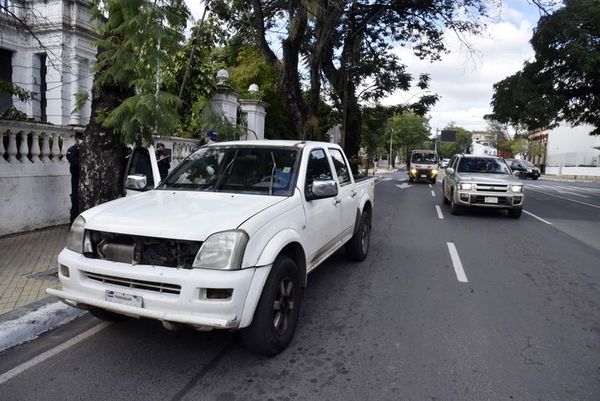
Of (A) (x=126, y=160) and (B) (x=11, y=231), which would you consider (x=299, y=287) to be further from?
(B) (x=11, y=231)

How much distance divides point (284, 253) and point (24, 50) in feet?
40.1

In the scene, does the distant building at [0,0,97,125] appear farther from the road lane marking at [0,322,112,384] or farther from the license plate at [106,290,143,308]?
the license plate at [106,290,143,308]

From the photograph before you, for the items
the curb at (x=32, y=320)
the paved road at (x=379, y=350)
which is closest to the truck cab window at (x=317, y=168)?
the paved road at (x=379, y=350)

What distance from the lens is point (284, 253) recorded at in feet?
13.3

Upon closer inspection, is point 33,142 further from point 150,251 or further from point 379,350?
point 379,350

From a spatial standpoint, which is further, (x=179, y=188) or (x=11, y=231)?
(x=11, y=231)

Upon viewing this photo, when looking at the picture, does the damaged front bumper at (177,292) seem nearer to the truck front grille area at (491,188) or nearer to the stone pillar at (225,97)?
the truck front grille area at (491,188)

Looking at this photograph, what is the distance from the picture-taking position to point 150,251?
3523mm

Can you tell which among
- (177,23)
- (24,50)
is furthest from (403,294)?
(24,50)

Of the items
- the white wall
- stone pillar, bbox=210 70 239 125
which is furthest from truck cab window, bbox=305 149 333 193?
the white wall

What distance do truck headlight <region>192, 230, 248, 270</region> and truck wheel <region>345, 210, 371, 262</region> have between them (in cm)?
358

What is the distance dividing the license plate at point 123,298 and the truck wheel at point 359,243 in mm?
3899

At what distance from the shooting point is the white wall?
2309 inches

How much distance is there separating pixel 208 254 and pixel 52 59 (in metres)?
11.5
